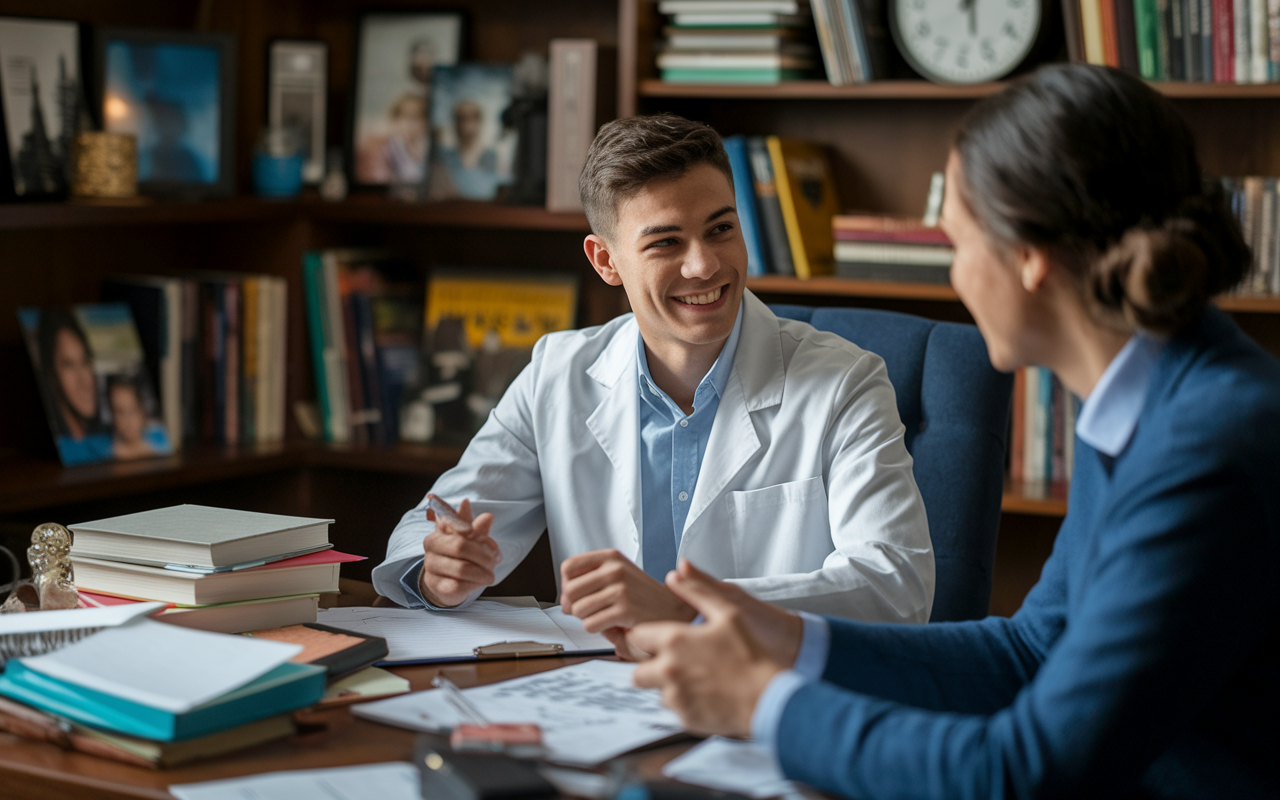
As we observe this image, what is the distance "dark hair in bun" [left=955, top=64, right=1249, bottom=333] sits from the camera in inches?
37.4

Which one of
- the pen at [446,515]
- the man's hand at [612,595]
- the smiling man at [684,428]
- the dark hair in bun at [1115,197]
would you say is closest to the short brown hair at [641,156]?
the smiling man at [684,428]

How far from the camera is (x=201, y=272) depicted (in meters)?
3.05

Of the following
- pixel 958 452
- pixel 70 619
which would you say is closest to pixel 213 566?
pixel 70 619

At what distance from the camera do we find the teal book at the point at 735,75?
2.62m

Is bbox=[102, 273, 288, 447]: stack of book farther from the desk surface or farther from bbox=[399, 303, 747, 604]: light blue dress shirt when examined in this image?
the desk surface

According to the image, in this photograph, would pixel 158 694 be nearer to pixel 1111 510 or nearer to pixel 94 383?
pixel 1111 510

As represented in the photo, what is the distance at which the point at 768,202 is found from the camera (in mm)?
2648

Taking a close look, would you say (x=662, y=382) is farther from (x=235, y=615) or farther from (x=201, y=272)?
(x=201, y=272)

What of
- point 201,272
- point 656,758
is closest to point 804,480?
point 656,758

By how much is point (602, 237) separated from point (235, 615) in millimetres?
794

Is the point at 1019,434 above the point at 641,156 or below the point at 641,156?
below

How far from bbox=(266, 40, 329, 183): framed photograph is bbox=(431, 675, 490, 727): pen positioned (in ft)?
6.95

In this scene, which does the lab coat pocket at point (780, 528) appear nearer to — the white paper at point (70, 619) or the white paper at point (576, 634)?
the white paper at point (576, 634)

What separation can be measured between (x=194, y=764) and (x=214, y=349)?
6.66 ft
